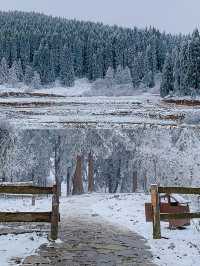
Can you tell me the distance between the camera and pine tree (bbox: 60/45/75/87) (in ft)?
553

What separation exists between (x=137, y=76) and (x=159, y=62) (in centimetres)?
2374

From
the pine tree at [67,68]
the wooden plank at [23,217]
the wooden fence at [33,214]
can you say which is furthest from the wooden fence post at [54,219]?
the pine tree at [67,68]

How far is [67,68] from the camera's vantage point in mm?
178500

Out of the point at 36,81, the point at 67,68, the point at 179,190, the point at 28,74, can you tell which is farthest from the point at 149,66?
the point at 179,190

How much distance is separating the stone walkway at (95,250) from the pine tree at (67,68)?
15195 centimetres

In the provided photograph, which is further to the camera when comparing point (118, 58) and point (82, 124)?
point (118, 58)

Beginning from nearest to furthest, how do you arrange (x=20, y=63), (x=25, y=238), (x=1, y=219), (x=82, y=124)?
1. (x=1, y=219)
2. (x=25, y=238)
3. (x=82, y=124)
4. (x=20, y=63)

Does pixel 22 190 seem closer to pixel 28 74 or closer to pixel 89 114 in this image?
pixel 89 114

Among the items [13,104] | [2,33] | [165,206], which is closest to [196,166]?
[13,104]

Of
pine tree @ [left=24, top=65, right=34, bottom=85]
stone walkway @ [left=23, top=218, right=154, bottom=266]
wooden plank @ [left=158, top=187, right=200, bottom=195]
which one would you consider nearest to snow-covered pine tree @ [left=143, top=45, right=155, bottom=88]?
pine tree @ [left=24, top=65, right=34, bottom=85]

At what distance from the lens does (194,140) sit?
41.4m

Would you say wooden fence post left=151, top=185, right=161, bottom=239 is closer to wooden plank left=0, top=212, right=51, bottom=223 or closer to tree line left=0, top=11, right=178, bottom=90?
wooden plank left=0, top=212, right=51, bottom=223

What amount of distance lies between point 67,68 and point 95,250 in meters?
171

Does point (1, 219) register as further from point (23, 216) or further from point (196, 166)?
point (196, 166)
